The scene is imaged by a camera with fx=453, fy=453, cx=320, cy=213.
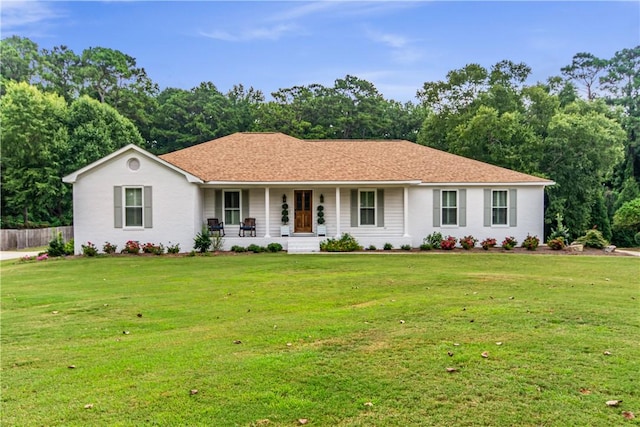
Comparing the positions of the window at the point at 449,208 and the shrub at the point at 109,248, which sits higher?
the window at the point at 449,208

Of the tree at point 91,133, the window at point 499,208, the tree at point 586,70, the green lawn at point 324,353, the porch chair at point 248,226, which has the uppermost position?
the tree at point 586,70

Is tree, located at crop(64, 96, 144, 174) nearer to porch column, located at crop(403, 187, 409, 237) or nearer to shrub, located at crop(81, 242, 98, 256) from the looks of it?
shrub, located at crop(81, 242, 98, 256)

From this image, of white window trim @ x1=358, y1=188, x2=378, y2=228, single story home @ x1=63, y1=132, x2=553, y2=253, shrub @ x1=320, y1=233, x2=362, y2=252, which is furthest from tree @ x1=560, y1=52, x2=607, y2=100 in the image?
shrub @ x1=320, y1=233, x2=362, y2=252

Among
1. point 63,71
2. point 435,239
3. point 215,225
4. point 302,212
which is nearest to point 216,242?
point 215,225

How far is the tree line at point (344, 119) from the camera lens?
26219mm

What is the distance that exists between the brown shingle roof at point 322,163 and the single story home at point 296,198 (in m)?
0.08

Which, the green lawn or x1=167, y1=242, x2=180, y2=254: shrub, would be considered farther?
x1=167, y1=242, x2=180, y2=254: shrub

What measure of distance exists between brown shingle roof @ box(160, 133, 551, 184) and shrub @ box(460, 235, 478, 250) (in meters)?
2.63

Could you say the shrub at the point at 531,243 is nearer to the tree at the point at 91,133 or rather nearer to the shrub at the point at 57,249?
the shrub at the point at 57,249

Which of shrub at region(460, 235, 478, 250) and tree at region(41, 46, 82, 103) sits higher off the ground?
tree at region(41, 46, 82, 103)

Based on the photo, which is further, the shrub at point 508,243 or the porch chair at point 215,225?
the shrub at point 508,243

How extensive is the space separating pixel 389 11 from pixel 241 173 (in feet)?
30.8

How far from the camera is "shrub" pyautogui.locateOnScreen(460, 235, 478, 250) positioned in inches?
783

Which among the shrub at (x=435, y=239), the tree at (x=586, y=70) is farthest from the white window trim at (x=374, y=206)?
the tree at (x=586, y=70)
